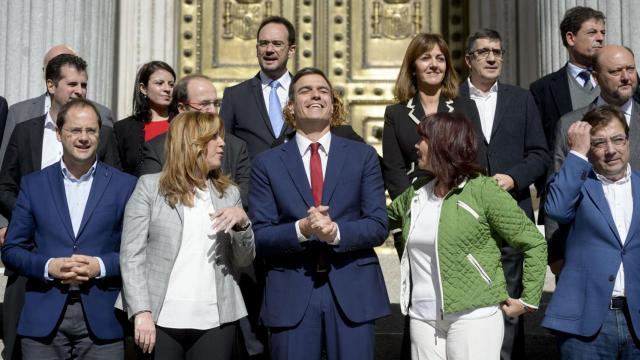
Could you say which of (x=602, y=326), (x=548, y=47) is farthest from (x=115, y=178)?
(x=548, y=47)

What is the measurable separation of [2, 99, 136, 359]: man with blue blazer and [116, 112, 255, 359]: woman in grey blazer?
0.51 feet

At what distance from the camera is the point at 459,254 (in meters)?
4.15

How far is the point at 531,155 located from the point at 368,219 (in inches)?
49.9

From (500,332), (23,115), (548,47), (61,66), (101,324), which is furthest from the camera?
(548,47)

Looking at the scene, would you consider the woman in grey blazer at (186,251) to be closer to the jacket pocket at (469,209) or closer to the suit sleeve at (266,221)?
the suit sleeve at (266,221)

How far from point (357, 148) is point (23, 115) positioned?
231 cm

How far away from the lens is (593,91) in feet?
19.2

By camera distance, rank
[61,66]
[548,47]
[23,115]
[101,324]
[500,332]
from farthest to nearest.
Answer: [548,47], [23,115], [61,66], [101,324], [500,332]

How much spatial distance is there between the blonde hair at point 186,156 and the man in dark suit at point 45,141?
957 mm

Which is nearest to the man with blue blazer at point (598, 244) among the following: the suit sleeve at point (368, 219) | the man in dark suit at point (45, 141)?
the suit sleeve at point (368, 219)

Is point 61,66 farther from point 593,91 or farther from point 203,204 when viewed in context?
point 593,91

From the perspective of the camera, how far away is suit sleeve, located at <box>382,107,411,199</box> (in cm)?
502

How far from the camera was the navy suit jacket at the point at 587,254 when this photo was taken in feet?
14.4

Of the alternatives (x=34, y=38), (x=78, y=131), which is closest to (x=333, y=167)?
(x=78, y=131)
